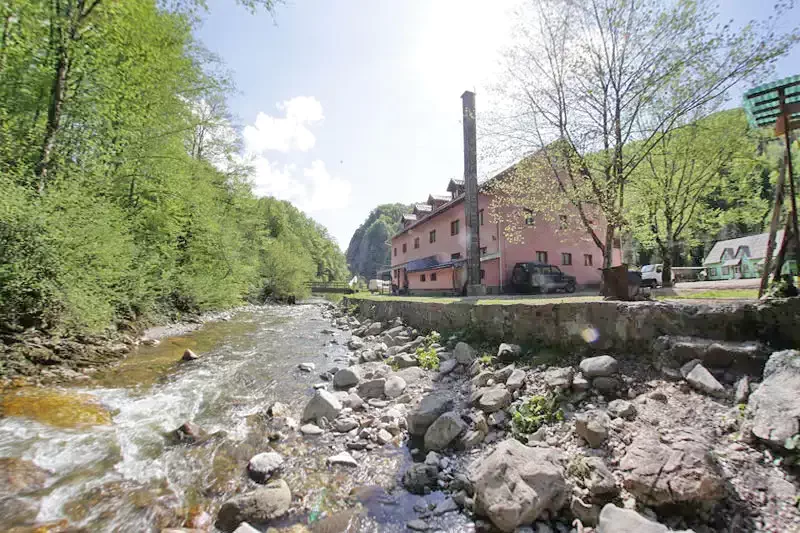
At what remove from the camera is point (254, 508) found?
308 cm

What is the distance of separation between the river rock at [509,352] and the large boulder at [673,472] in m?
2.93

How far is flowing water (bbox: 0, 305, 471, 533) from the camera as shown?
3.08 metres

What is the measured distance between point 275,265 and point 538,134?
25728mm

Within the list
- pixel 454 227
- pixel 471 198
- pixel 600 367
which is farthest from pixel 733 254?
pixel 600 367

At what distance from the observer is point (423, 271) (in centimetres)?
2758

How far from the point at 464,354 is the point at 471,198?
11.7m

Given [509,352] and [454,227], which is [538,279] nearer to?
[454,227]

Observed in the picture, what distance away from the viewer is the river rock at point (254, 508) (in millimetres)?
2999

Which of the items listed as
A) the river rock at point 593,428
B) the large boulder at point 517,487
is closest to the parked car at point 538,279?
the river rock at point 593,428

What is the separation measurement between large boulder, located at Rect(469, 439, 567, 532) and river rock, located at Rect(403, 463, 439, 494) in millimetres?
532

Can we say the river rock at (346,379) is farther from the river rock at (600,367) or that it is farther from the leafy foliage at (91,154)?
the leafy foliage at (91,154)

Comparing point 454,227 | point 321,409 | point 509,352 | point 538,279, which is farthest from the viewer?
point 454,227

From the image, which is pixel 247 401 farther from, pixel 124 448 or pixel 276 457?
pixel 276 457

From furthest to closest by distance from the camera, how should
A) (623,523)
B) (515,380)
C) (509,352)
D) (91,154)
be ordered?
(91,154) → (509,352) → (515,380) → (623,523)
